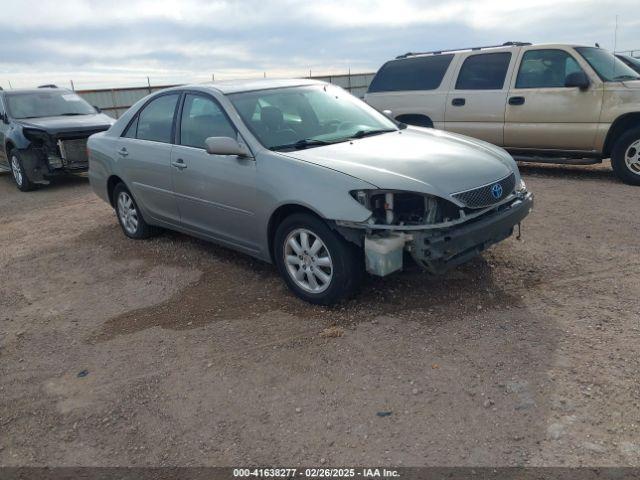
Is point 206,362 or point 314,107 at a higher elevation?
point 314,107

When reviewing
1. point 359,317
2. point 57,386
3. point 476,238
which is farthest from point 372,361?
point 57,386

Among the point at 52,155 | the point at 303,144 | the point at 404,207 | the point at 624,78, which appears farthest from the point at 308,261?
the point at 52,155

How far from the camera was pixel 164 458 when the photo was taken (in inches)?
102

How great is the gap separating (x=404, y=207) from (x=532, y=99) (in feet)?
16.2

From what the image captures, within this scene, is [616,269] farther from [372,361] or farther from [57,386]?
[57,386]

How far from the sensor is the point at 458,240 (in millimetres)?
3504

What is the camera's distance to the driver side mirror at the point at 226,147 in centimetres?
408

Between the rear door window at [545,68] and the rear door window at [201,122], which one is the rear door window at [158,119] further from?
the rear door window at [545,68]

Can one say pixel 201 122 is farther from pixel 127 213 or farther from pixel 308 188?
pixel 127 213

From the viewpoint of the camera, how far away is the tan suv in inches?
275

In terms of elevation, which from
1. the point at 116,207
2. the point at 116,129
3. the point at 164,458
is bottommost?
the point at 164,458

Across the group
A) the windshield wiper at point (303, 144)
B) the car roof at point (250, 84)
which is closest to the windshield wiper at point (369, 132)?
the windshield wiper at point (303, 144)

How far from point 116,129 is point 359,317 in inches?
148

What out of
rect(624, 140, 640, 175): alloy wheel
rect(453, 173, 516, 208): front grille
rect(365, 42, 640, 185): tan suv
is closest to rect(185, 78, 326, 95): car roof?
rect(453, 173, 516, 208): front grille
